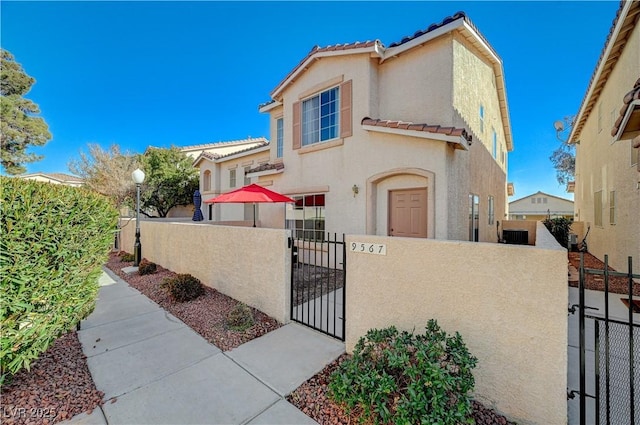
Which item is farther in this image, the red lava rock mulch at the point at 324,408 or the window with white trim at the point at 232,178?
the window with white trim at the point at 232,178

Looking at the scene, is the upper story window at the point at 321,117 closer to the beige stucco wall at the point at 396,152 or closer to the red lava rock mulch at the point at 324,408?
the beige stucco wall at the point at 396,152

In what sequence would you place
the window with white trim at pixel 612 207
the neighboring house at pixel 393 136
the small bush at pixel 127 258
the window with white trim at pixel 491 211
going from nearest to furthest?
the neighboring house at pixel 393 136, the window with white trim at pixel 612 207, the small bush at pixel 127 258, the window with white trim at pixel 491 211

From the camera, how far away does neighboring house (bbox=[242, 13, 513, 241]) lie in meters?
7.70

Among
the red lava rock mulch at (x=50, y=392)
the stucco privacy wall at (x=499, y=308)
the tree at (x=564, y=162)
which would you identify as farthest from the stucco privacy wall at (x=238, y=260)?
the tree at (x=564, y=162)

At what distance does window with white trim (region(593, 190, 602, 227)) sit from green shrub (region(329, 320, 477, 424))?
45.8ft

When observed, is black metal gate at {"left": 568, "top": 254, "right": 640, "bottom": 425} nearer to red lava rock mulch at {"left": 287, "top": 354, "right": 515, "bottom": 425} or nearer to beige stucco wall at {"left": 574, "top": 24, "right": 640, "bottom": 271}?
red lava rock mulch at {"left": 287, "top": 354, "right": 515, "bottom": 425}

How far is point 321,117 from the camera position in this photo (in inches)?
405

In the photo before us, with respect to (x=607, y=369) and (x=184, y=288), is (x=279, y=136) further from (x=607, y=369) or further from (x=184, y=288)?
(x=607, y=369)

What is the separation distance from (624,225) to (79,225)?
1405 cm

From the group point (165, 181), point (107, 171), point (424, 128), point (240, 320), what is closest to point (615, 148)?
point (424, 128)

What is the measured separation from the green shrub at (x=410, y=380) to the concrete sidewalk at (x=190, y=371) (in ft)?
2.15

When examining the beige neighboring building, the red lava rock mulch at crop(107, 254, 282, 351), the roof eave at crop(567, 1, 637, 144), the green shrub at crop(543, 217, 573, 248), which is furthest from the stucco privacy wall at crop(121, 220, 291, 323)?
the green shrub at crop(543, 217, 573, 248)

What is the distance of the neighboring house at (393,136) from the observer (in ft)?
25.3

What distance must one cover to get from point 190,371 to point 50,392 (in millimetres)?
1545
